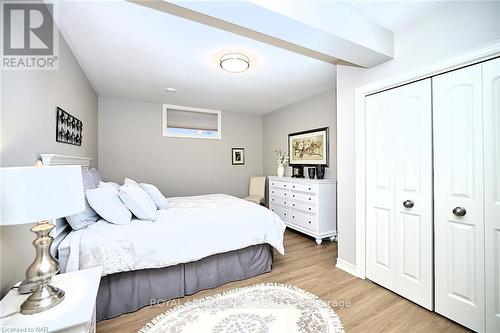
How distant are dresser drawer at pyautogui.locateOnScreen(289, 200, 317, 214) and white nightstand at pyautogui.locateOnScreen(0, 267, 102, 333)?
292cm

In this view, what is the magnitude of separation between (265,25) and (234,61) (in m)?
0.93

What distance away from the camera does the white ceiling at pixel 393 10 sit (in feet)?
5.68

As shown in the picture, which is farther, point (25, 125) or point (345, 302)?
point (345, 302)

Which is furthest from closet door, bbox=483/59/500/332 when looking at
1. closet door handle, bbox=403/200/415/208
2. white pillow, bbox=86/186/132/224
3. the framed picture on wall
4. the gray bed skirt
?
white pillow, bbox=86/186/132/224

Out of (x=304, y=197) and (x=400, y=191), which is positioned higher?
(x=400, y=191)

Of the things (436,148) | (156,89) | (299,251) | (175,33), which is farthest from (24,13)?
(299,251)

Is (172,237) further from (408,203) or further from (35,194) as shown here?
(408,203)

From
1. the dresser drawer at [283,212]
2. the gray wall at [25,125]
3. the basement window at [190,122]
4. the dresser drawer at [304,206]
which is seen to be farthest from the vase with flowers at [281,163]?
the gray wall at [25,125]

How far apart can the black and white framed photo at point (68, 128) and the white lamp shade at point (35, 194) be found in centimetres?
125

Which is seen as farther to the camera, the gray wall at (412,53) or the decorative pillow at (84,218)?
the decorative pillow at (84,218)

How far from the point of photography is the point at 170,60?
101 inches

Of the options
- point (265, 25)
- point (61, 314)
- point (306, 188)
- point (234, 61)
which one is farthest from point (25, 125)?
point (306, 188)

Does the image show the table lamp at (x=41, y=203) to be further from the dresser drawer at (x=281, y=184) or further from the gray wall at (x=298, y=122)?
the gray wall at (x=298, y=122)

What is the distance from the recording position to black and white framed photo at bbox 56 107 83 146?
1904mm
